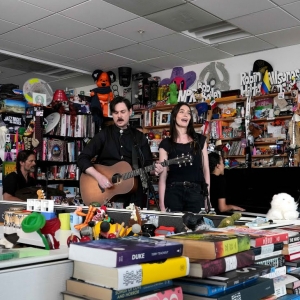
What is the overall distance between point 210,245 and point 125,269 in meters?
0.23

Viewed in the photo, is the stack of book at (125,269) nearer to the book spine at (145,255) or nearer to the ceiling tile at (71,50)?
the book spine at (145,255)

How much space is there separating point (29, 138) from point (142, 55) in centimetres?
185

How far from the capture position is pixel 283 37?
202 inches

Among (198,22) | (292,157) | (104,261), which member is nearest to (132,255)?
(104,261)

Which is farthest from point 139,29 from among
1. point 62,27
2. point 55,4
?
point 55,4

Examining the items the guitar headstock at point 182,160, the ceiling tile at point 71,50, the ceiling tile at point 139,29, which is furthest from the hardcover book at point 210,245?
the ceiling tile at point 71,50

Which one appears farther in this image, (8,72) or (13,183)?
(8,72)

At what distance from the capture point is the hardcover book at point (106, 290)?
32.3 inches

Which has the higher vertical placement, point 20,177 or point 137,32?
point 137,32

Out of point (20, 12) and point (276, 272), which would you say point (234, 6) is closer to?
point (20, 12)

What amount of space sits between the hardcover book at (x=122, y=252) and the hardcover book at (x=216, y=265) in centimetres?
6

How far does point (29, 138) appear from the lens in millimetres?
5543

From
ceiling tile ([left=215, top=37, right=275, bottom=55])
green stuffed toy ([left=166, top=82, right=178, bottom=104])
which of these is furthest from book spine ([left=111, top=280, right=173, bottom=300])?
green stuffed toy ([left=166, top=82, right=178, bottom=104])

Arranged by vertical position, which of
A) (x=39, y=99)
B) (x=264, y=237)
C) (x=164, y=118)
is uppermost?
(x=39, y=99)
